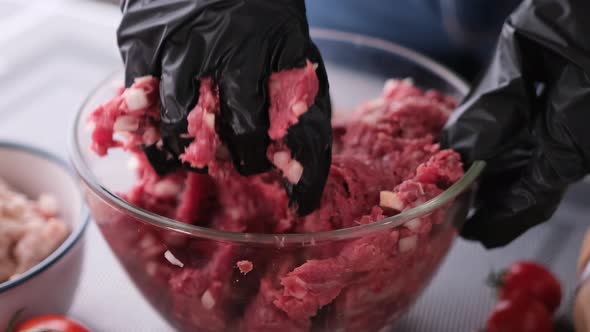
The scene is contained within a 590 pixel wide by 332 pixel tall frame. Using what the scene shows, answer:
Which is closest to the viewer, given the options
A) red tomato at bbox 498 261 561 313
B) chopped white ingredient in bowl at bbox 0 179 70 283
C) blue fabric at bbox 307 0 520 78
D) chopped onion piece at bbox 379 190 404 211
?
chopped onion piece at bbox 379 190 404 211

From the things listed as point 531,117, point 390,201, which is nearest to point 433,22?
point 531,117

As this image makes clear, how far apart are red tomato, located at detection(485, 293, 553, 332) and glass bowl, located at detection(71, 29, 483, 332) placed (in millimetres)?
164

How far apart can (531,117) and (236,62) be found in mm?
428

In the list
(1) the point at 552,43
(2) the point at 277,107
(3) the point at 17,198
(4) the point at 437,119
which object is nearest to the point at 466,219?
(4) the point at 437,119

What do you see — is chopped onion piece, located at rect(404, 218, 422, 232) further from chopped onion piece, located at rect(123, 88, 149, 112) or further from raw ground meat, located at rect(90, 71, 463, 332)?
chopped onion piece, located at rect(123, 88, 149, 112)

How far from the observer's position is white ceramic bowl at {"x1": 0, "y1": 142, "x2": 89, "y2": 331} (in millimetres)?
865

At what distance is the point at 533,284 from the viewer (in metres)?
1.03

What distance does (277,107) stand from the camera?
2.33 feet

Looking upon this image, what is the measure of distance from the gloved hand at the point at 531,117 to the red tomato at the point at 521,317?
13 centimetres

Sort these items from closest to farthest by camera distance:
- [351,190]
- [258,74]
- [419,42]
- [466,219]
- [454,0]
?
[258,74] → [351,190] → [466,219] → [454,0] → [419,42]

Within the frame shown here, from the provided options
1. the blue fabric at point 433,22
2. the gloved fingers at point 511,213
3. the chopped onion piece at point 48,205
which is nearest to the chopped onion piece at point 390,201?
the gloved fingers at point 511,213

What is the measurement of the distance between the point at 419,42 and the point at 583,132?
77 cm

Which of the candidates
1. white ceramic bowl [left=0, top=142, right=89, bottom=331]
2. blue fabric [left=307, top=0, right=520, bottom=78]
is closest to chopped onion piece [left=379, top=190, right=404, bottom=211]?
white ceramic bowl [left=0, top=142, right=89, bottom=331]

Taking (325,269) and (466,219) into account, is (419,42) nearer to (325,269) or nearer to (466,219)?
(466,219)
